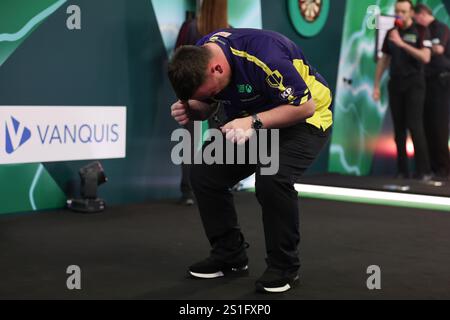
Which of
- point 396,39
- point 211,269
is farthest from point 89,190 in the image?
point 396,39

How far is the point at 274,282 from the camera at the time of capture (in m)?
2.64

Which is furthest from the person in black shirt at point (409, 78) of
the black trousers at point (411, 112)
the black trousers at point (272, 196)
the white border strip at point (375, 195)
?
the black trousers at point (272, 196)

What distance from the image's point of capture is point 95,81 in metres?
4.59

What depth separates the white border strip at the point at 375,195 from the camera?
5.19 meters

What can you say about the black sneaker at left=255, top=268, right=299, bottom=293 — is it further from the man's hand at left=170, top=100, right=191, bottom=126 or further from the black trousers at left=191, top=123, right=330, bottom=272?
the man's hand at left=170, top=100, right=191, bottom=126

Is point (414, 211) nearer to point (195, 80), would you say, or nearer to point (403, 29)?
point (403, 29)

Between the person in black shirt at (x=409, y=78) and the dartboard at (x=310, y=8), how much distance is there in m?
0.69

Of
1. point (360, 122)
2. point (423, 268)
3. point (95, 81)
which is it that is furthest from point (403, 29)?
point (423, 268)

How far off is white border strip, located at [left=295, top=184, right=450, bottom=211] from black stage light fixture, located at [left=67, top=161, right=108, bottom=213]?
1.74 m

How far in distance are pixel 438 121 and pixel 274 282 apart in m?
4.43

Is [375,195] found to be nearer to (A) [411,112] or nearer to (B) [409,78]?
(A) [411,112]

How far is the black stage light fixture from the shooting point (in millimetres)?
4383

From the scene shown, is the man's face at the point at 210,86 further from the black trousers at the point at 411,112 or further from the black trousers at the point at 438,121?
the black trousers at the point at 438,121
